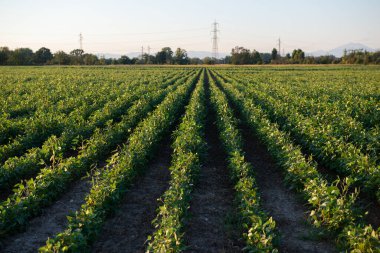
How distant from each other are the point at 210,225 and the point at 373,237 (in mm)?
2586

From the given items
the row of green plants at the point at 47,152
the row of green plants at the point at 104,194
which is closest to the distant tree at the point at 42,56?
the row of green plants at the point at 47,152

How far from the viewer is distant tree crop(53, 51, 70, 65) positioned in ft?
332

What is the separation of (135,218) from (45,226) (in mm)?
1542

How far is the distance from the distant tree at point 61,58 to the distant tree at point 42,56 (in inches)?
80.9

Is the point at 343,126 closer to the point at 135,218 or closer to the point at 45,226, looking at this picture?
the point at 135,218

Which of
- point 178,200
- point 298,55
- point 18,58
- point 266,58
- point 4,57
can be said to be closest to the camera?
point 178,200

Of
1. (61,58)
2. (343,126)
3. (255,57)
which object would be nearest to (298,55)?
(255,57)

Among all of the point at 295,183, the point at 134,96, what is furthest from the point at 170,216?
the point at 134,96

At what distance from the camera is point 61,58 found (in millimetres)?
102250

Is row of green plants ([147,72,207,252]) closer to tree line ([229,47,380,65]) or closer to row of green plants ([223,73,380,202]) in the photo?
row of green plants ([223,73,380,202])

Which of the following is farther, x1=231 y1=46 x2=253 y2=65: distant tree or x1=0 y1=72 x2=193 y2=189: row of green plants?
x1=231 y1=46 x2=253 y2=65: distant tree

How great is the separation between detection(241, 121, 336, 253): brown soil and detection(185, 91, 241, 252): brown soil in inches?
30.2

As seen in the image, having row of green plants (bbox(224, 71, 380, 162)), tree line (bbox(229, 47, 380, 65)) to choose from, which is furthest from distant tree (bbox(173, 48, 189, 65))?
row of green plants (bbox(224, 71, 380, 162))

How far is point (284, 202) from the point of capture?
6984 mm
